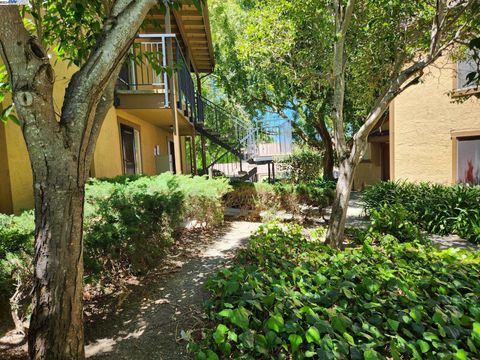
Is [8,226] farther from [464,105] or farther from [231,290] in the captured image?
[464,105]

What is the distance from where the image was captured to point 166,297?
Result: 11.6 feet

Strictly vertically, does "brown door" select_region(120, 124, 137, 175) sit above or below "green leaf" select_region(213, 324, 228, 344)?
above

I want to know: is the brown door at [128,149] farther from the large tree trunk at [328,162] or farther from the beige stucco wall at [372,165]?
the beige stucco wall at [372,165]

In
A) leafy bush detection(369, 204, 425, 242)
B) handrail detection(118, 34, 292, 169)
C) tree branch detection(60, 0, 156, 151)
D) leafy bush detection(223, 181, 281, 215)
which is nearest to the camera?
tree branch detection(60, 0, 156, 151)

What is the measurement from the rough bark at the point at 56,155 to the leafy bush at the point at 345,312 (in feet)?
3.35

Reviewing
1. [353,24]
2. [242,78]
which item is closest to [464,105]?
[353,24]

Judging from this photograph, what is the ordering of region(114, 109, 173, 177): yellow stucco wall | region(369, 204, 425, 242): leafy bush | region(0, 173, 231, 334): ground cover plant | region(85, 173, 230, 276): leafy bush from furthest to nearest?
region(114, 109, 173, 177): yellow stucco wall → region(369, 204, 425, 242): leafy bush → region(85, 173, 230, 276): leafy bush → region(0, 173, 231, 334): ground cover plant

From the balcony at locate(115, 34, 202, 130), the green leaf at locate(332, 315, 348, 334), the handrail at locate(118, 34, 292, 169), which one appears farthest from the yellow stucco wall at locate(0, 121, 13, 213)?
the green leaf at locate(332, 315, 348, 334)

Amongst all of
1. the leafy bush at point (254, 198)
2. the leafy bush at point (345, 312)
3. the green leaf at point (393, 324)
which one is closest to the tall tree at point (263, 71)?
the leafy bush at point (254, 198)

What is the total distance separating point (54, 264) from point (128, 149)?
7739 millimetres

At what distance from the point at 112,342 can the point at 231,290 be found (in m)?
1.16

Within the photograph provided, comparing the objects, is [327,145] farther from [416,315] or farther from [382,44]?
[416,315]

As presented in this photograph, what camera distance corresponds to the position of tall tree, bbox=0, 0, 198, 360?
5.65ft

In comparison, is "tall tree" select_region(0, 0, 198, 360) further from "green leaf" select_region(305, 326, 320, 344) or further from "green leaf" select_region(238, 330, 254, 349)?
"green leaf" select_region(305, 326, 320, 344)
